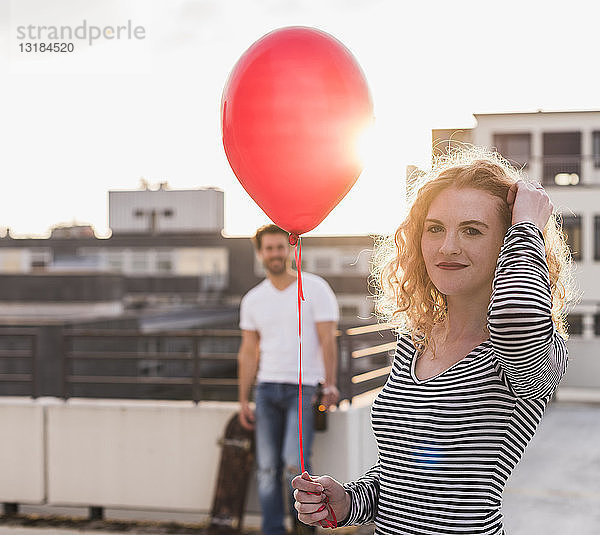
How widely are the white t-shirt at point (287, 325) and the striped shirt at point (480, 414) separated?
11.0 ft

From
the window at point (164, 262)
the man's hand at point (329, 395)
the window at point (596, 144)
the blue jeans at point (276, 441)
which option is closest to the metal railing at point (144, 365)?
the blue jeans at point (276, 441)

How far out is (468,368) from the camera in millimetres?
1798

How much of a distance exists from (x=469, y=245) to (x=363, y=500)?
2.23 feet

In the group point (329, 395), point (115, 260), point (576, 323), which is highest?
point (115, 260)

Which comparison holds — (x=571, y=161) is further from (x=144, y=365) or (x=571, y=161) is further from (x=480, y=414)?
(x=480, y=414)

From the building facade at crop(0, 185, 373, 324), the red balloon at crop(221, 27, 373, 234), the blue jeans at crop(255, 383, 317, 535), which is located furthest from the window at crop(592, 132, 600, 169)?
the red balloon at crop(221, 27, 373, 234)

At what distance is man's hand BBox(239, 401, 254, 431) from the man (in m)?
0.33

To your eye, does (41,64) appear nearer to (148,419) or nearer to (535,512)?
(148,419)

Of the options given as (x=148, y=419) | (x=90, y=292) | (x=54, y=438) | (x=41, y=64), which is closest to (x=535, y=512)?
(x=148, y=419)

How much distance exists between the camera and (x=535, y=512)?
6.91 metres

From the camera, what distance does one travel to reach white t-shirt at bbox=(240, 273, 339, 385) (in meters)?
5.26

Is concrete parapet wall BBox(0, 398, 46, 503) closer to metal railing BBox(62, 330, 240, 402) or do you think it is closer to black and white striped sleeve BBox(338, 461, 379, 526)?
metal railing BBox(62, 330, 240, 402)

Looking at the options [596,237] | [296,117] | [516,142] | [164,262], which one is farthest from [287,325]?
[164,262]

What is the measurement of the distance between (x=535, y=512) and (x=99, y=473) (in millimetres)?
3747
